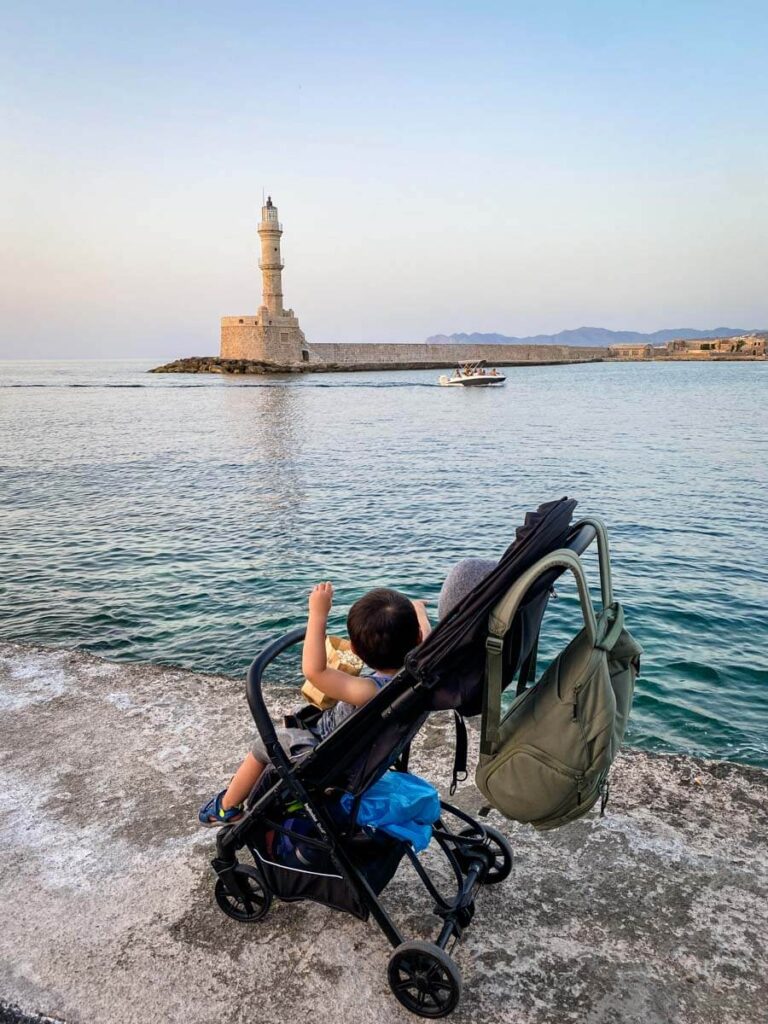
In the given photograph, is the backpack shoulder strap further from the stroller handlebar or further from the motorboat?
the motorboat

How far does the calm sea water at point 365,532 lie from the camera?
8.16 meters

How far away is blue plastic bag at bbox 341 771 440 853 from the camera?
2498 mm

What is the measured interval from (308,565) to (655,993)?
31.5 ft

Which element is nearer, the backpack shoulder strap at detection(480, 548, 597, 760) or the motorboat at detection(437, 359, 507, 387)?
the backpack shoulder strap at detection(480, 548, 597, 760)

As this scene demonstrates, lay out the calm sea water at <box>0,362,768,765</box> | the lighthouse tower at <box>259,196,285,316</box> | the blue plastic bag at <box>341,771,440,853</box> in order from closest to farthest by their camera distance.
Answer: the blue plastic bag at <box>341,771,440,853</box>
the calm sea water at <box>0,362,768,765</box>
the lighthouse tower at <box>259,196,285,316</box>

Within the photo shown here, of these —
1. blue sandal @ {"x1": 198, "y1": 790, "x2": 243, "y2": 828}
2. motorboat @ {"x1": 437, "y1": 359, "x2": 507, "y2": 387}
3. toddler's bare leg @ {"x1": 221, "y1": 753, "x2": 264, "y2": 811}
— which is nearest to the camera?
toddler's bare leg @ {"x1": 221, "y1": 753, "x2": 264, "y2": 811}

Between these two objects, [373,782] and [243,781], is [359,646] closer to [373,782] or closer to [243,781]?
[373,782]

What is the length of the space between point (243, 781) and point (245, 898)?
40 centimetres

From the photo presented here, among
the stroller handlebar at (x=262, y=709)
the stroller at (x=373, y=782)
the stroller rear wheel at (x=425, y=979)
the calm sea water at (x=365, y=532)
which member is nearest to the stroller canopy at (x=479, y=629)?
the stroller at (x=373, y=782)

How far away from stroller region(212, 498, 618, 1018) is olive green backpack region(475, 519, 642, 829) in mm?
79

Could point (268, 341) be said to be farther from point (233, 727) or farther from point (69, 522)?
point (233, 727)

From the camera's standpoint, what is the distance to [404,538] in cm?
1359

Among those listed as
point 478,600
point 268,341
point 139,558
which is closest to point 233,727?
point 478,600

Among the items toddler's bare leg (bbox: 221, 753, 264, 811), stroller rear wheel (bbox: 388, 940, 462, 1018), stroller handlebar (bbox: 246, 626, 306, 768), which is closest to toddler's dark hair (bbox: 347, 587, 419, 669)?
stroller handlebar (bbox: 246, 626, 306, 768)
